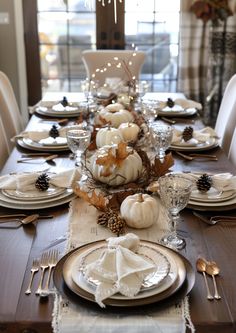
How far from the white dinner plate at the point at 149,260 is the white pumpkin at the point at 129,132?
812 mm

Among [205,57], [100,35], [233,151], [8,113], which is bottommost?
[233,151]

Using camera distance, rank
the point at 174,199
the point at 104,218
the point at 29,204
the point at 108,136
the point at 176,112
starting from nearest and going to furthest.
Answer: the point at 174,199 → the point at 104,218 → the point at 29,204 → the point at 108,136 → the point at 176,112

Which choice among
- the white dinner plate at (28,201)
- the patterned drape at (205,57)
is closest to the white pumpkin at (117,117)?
the white dinner plate at (28,201)

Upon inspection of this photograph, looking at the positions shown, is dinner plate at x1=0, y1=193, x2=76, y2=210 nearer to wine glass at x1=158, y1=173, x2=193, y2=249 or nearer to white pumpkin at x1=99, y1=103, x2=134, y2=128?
wine glass at x1=158, y1=173, x2=193, y2=249

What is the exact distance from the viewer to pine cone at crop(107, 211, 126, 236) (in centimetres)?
131

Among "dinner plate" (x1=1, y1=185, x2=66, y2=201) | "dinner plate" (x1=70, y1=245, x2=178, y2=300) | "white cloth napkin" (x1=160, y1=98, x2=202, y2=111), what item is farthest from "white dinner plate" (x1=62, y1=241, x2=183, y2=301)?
"white cloth napkin" (x1=160, y1=98, x2=202, y2=111)

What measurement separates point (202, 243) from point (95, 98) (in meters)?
1.52

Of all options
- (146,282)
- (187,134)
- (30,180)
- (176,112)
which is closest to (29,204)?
(30,180)

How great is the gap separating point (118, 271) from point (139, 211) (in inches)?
12.3

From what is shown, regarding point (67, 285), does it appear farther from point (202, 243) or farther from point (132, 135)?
point (132, 135)

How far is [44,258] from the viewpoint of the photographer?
120 cm

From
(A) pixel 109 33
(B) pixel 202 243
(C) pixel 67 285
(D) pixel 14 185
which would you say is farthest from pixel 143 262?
(A) pixel 109 33

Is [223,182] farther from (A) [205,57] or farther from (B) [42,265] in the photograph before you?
(A) [205,57]

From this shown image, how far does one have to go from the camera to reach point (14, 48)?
435 cm
